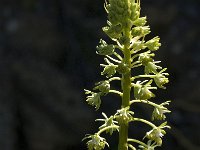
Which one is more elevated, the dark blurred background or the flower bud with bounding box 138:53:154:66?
the dark blurred background

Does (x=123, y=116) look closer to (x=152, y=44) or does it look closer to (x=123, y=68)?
(x=123, y=68)

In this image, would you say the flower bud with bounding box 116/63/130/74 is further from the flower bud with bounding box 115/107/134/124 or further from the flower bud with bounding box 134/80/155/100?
the flower bud with bounding box 115/107/134/124

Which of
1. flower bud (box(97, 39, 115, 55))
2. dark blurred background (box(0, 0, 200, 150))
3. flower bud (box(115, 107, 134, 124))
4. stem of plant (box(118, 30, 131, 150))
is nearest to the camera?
flower bud (box(115, 107, 134, 124))

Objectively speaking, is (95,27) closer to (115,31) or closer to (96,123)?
(96,123)

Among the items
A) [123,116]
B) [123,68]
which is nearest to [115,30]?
[123,68]

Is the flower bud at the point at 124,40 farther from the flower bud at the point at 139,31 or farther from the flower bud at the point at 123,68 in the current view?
the flower bud at the point at 123,68

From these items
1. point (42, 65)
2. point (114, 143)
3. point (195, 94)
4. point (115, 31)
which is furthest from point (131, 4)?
point (42, 65)

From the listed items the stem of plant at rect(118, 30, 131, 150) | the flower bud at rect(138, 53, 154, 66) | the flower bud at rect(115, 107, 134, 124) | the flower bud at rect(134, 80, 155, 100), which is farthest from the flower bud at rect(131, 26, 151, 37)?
the flower bud at rect(115, 107, 134, 124)

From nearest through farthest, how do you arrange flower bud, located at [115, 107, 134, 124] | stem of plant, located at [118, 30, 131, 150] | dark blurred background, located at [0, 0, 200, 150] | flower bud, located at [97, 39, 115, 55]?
flower bud, located at [115, 107, 134, 124]
stem of plant, located at [118, 30, 131, 150]
flower bud, located at [97, 39, 115, 55]
dark blurred background, located at [0, 0, 200, 150]
